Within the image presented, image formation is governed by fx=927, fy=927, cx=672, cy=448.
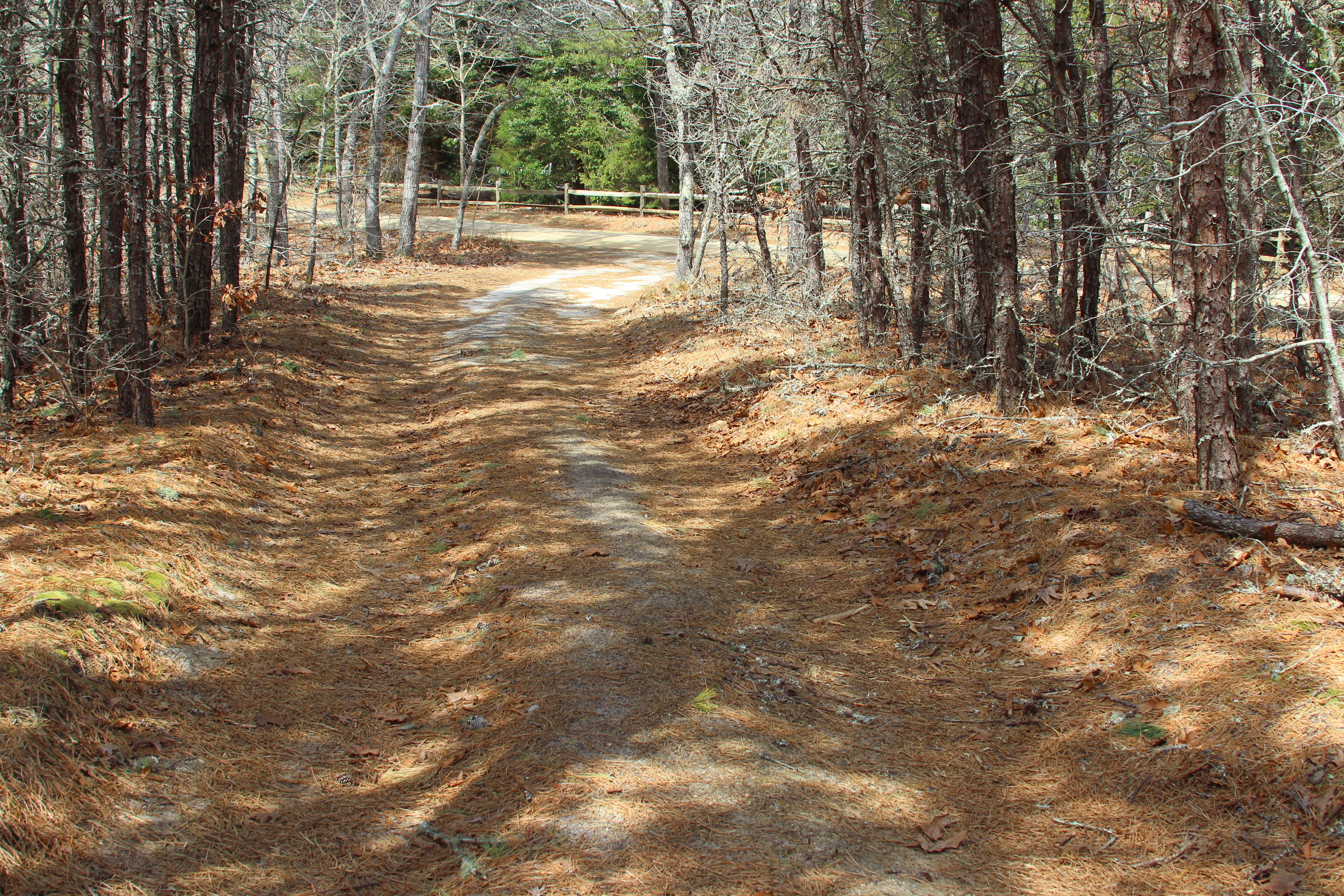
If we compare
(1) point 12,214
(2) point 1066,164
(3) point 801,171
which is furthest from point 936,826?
(3) point 801,171

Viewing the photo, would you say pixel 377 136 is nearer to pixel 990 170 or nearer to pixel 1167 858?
pixel 990 170

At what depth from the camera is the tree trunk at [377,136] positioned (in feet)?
76.3

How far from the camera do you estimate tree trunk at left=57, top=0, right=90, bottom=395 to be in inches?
302

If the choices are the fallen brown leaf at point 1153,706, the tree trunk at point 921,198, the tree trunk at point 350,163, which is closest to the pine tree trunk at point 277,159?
the tree trunk at point 350,163

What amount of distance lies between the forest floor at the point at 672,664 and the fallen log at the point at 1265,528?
0.24ft

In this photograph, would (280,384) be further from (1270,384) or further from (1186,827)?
(1270,384)

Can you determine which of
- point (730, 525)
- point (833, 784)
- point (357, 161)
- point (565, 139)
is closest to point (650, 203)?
point (565, 139)

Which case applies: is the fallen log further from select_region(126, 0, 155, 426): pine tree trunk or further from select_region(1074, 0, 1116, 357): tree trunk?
select_region(126, 0, 155, 426): pine tree trunk

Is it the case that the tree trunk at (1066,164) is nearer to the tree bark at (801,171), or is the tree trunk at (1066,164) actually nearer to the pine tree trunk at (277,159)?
the tree bark at (801,171)

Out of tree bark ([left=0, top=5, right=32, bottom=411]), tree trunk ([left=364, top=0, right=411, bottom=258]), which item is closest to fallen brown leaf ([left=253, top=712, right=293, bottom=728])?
tree bark ([left=0, top=5, right=32, bottom=411])

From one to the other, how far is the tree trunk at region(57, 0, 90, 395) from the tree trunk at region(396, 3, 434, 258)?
16908 mm

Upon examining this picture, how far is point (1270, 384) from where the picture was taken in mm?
8625

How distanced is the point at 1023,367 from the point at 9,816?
304 inches

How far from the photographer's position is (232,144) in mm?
10922
